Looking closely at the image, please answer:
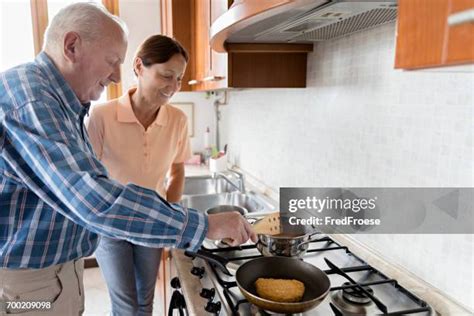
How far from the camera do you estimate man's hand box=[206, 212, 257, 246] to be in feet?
2.75

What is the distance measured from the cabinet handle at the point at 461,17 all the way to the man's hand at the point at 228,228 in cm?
60

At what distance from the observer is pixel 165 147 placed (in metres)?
1.62

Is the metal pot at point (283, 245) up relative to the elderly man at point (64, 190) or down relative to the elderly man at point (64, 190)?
down

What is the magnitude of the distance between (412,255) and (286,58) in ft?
3.00

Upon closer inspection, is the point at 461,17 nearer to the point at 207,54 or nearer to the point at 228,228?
the point at 228,228

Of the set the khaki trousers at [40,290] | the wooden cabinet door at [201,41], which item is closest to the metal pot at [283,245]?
the khaki trousers at [40,290]

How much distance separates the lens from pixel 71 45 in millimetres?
860

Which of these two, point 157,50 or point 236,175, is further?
point 236,175

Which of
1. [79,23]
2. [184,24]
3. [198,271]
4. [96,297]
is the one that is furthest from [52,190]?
[96,297]

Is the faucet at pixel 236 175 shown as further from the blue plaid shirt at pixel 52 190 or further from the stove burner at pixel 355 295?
the blue plaid shirt at pixel 52 190

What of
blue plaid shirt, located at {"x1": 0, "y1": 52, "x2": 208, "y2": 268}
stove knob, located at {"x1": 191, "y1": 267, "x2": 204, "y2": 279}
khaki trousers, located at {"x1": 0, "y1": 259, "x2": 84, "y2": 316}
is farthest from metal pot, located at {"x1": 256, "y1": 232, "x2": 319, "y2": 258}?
khaki trousers, located at {"x1": 0, "y1": 259, "x2": 84, "y2": 316}

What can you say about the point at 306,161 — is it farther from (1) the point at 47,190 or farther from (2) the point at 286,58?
(1) the point at 47,190

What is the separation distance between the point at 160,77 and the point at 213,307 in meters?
0.91

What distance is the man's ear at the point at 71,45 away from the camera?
0.85m
